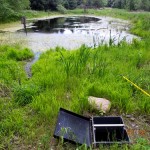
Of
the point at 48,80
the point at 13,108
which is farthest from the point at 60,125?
the point at 48,80

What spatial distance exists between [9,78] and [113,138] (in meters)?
2.29

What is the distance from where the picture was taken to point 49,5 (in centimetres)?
2830

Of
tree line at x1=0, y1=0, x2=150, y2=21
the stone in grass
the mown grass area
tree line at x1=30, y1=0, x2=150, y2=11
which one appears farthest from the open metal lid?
tree line at x1=30, y1=0, x2=150, y2=11

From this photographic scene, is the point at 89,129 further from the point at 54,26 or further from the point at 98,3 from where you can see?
the point at 98,3

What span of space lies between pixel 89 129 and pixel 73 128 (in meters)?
0.19

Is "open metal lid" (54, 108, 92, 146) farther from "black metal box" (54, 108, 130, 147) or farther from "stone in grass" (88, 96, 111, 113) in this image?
"stone in grass" (88, 96, 111, 113)

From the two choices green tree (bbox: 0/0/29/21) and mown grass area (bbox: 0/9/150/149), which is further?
green tree (bbox: 0/0/29/21)

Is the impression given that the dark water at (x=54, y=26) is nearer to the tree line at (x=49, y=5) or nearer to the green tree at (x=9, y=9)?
the green tree at (x=9, y=9)

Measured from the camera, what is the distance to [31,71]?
4.85 metres

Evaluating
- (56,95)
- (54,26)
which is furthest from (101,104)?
(54,26)

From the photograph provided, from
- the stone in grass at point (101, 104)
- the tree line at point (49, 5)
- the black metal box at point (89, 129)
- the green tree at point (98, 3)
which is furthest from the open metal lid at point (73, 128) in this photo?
the green tree at point (98, 3)

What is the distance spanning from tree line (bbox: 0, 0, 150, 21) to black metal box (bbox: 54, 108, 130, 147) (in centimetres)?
1342

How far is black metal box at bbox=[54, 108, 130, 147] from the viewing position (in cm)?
236

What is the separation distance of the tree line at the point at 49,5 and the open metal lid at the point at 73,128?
526 inches
